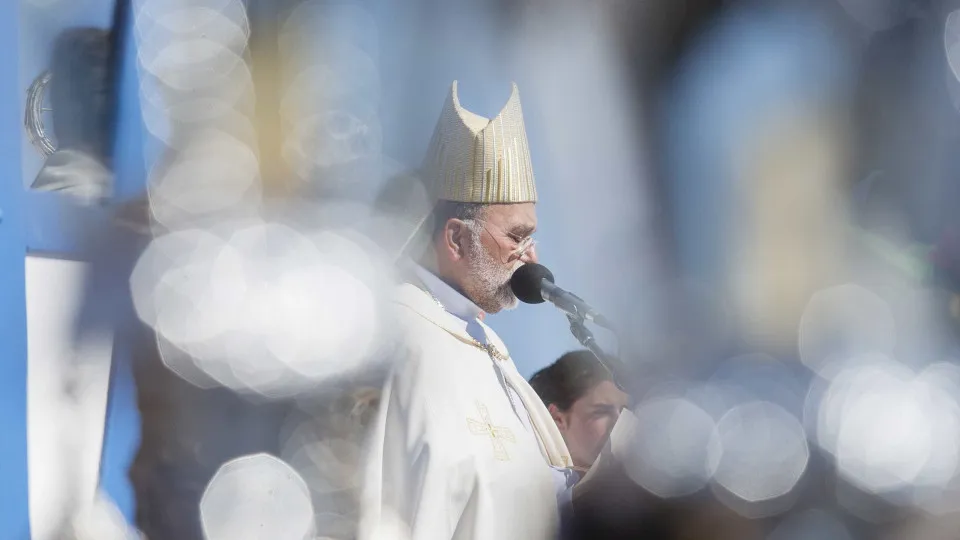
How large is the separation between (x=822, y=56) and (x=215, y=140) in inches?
69.9

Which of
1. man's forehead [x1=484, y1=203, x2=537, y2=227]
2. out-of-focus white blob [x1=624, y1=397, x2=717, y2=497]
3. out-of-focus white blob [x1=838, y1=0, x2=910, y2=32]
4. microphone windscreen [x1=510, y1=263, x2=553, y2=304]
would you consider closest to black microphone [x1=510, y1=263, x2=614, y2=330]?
microphone windscreen [x1=510, y1=263, x2=553, y2=304]

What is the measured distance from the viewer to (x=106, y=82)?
6.13ft

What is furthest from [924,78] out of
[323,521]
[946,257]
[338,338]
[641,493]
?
[323,521]

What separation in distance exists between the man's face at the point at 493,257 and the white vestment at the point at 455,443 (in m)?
0.05

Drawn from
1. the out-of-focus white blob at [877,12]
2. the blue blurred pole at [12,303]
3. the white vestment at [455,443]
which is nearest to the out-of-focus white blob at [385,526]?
the white vestment at [455,443]

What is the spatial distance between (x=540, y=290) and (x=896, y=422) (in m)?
1.57

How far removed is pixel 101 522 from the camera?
5.98 ft

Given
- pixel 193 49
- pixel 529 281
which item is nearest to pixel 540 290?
pixel 529 281

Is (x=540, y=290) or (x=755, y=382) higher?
(x=540, y=290)

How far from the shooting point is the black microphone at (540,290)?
78.7 inches

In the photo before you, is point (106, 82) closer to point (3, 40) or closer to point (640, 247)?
point (3, 40)

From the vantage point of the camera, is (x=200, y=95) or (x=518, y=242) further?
(x=518, y=242)

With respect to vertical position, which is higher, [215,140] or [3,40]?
[3,40]

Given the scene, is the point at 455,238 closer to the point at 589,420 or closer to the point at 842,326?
the point at 589,420
